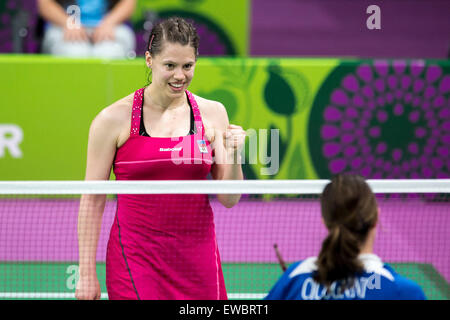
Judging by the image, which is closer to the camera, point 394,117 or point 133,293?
point 133,293

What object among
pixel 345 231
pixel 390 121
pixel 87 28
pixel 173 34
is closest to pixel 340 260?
pixel 345 231

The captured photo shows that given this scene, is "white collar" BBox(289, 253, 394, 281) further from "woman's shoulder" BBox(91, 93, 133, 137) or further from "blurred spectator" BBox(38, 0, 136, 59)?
"blurred spectator" BBox(38, 0, 136, 59)

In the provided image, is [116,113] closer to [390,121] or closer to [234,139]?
[234,139]

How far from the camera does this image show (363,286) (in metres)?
2.72

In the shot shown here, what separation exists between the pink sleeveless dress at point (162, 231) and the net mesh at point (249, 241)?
60.7 inches

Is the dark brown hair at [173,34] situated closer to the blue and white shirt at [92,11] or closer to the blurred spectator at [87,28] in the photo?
the blurred spectator at [87,28]

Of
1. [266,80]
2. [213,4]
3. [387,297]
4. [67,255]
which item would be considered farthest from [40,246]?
[213,4]

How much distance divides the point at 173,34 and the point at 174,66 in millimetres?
152

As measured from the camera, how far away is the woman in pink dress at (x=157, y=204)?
3705 mm

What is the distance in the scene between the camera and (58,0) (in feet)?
27.9

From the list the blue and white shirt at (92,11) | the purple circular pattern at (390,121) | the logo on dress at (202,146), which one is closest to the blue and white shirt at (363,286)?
the logo on dress at (202,146)

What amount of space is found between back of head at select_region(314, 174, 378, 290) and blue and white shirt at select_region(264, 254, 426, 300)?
0.11 ft
